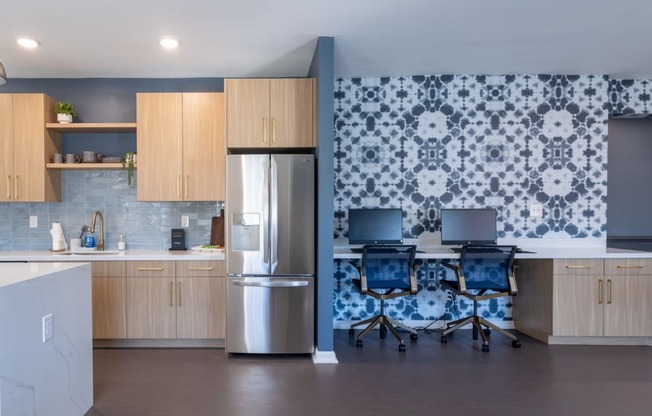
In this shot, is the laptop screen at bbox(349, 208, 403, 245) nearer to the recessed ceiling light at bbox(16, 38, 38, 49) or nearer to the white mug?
the white mug

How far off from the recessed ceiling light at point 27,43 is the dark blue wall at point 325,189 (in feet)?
7.49

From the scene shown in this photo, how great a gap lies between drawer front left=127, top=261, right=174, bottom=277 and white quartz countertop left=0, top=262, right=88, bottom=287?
4.16 feet

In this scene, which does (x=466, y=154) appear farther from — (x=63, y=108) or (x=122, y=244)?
(x=63, y=108)

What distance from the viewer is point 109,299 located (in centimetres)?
345

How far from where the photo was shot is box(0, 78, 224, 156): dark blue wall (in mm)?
4039

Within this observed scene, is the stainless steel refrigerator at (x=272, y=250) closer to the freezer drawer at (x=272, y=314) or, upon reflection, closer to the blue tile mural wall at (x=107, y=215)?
the freezer drawer at (x=272, y=314)

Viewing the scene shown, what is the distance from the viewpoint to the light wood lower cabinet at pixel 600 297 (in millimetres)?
3549

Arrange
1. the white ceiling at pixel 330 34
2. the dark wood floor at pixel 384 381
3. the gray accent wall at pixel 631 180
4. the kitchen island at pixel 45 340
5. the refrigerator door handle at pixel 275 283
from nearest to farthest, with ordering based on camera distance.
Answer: the kitchen island at pixel 45 340
the dark wood floor at pixel 384 381
the white ceiling at pixel 330 34
the refrigerator door handle at pixel 275 283
the gray accent wall at pixel 631 180

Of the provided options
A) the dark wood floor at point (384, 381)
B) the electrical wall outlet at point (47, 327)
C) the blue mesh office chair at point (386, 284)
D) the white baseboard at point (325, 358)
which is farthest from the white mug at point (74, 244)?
the blue mesh office chair at point (386, 284)

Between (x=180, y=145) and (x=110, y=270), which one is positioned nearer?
(x=110, y=270)

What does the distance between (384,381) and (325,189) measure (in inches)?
58.5

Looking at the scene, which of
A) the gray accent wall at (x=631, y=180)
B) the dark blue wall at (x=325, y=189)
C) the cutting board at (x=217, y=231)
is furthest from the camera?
the gray accent wall at (x=631, y=180)

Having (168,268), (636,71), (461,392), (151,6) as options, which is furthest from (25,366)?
(636,71)

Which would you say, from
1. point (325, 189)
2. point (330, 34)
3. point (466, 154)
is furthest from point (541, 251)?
point (330, 34)
